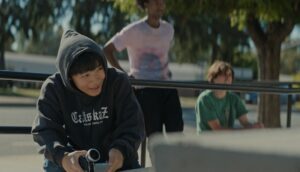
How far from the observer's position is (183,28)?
A: 38.5 metres

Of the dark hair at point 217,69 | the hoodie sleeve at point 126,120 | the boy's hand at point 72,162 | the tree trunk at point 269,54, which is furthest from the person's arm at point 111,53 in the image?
the tree trunk at point 269,54

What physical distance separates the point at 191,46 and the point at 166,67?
36.5m

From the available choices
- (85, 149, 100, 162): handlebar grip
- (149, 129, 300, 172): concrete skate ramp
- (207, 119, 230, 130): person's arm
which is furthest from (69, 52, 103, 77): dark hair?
(207, 119, 230, 130): person's arm

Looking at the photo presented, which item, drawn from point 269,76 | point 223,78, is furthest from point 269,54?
point 223,78

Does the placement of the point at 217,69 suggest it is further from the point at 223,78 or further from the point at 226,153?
the point at 226,153

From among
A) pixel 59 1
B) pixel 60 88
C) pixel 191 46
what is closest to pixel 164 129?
pixel 60 88

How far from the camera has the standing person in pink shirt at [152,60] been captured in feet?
15.9

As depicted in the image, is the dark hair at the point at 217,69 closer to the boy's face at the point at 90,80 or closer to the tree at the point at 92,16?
the boy's face at the point at 90,80

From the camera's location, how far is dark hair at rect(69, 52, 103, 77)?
2.70 meters

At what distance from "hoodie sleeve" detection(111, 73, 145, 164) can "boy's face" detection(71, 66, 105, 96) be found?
0.47 ft

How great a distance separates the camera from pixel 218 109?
5.34 m

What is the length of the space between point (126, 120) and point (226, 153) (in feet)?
5.94

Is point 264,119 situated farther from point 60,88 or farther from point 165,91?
point 60,88

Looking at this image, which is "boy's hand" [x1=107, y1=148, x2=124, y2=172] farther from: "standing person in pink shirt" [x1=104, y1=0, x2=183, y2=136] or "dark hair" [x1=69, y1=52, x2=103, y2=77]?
"standing person in pink shirt" [x1=104, y1=0, x2=183, y2=136]
